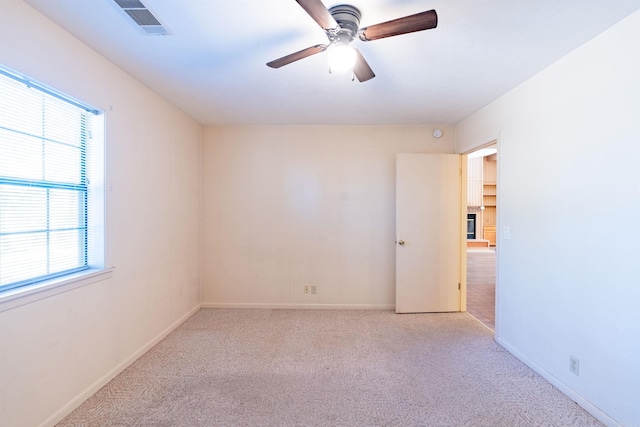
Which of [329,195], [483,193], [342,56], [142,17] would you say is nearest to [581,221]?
[342,56]

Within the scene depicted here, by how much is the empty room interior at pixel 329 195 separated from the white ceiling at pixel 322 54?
0.02m

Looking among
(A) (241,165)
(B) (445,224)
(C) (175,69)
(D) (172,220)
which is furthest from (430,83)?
Result: (D) (172,220)

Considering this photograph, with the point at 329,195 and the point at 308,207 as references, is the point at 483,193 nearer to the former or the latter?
the point at 329,195

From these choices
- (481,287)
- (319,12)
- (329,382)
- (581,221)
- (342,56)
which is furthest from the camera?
(481,287)

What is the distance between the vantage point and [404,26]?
1382 mm

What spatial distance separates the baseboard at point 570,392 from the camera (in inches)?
70.1

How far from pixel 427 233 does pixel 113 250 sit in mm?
3312

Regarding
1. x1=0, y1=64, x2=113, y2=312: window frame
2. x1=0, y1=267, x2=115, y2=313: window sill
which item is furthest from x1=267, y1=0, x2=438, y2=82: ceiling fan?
x1=0, y1=267, x2=115, y2=313: window sill

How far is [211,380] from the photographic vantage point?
2.23 meters

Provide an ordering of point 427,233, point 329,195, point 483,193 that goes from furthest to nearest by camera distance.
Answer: point 483,193
point 329,195
point 427,233

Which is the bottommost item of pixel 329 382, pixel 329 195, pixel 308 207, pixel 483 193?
pixel 329 382

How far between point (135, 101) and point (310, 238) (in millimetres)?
2390

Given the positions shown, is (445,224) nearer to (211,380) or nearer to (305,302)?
(305,302)

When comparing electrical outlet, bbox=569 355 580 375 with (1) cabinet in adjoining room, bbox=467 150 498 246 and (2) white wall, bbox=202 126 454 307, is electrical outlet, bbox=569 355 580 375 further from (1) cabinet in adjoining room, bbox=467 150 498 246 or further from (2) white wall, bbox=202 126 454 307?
(1) cabinet in adjoining room, bbox=467 150 498 246
